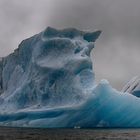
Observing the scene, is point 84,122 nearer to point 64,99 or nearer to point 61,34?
point 64,99

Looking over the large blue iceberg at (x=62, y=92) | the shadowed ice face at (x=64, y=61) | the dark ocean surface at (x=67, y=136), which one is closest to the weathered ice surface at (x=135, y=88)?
the large blue iceberg at (x=62, y=92)

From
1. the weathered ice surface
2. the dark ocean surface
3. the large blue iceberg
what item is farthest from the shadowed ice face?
the weathered ice surface

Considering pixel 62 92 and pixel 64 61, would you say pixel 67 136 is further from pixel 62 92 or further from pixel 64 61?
pixel 64 61

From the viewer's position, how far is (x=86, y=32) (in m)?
46.9

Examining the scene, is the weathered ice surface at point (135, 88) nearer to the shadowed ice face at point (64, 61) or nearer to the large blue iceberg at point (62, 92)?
the large blue iceberg at point (62, 92)

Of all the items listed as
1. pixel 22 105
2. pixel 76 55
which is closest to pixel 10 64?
pixel 22 105

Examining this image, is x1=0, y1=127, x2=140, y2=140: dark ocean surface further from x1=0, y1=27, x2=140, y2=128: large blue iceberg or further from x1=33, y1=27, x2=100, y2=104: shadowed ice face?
x1=33, y1=27, x2=100, y2=104: shadowed ice face

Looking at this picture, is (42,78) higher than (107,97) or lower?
higher

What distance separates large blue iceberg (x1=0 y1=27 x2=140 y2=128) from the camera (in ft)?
134

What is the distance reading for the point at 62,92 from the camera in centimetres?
4209

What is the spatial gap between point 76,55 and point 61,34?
3.68 m

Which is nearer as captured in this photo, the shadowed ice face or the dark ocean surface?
the dark ocean surface

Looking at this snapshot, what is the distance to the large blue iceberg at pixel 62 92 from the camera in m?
40.8

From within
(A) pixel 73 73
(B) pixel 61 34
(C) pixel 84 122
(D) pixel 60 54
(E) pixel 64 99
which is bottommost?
(C) pixel 84 122
